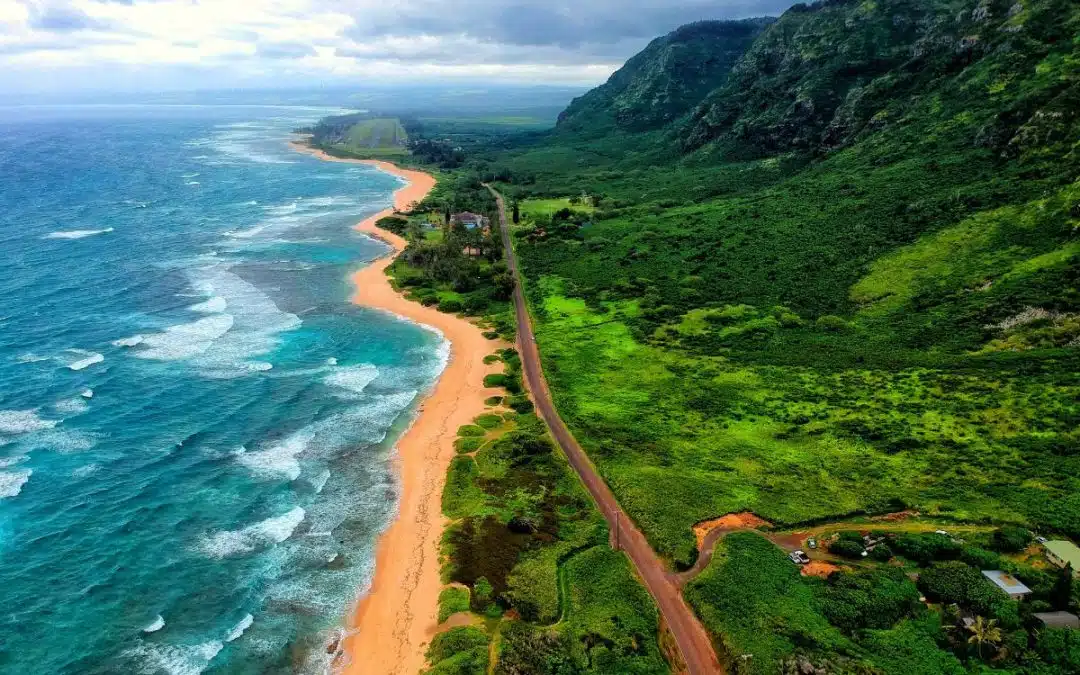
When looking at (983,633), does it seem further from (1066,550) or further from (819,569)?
(1066,550)

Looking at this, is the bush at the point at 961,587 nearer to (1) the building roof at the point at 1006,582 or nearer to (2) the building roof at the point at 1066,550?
(1) the building roof at the point at 1006,582

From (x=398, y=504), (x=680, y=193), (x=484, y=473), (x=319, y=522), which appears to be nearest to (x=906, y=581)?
(x=484, y=473)

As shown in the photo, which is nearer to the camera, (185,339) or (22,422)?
(22,422)

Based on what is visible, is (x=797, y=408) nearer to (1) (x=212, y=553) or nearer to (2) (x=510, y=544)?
(2) (x=510, y=544)

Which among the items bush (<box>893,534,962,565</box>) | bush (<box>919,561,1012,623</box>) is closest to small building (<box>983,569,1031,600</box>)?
bush (<box>919,561,1012,623</box>)

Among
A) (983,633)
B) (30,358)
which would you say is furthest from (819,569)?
(30,358)

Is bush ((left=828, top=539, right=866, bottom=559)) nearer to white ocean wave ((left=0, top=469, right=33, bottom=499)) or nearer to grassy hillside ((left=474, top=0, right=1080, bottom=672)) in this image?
grassy hillside ((left=474, top=0, right=1080, bottom=672))

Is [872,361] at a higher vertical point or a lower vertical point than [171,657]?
higher
